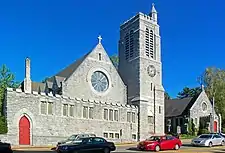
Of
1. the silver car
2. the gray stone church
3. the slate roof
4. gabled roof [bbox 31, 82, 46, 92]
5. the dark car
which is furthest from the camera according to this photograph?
the slate roof

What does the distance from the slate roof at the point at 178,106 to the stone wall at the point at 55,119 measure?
58.6 feet

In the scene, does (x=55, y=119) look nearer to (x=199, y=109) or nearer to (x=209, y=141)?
(x=209, y=141)

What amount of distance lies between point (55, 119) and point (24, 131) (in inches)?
178

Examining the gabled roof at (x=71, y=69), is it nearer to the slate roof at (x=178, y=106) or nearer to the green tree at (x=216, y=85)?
the slate roof at (x=178, y=106)

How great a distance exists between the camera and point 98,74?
55.7 m

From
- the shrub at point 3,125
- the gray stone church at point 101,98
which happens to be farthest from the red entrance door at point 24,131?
the shrub at point 3,125

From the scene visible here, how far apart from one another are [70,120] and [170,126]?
26994mm

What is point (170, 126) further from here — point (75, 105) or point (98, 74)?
point (75, 105)

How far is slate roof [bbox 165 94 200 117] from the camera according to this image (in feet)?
230

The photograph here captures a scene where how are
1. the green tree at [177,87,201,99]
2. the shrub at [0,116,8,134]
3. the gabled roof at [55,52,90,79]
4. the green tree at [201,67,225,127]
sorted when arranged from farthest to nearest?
the green tree at [177,87,201,99], the green tree at [201,67,225,127], the gabled roof at [55,52,90,79], the shrub at [0,116,8,134]

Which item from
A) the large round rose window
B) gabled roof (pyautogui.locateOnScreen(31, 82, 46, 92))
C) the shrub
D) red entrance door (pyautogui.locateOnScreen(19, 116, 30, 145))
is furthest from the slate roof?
the shrub

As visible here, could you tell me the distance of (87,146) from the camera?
90.5ft

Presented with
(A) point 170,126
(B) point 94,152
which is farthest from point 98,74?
(B) point 94,152

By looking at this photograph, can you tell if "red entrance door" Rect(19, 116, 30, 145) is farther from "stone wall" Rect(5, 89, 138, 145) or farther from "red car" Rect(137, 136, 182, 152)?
"red car" Rect(137, 136, 182, 152)
